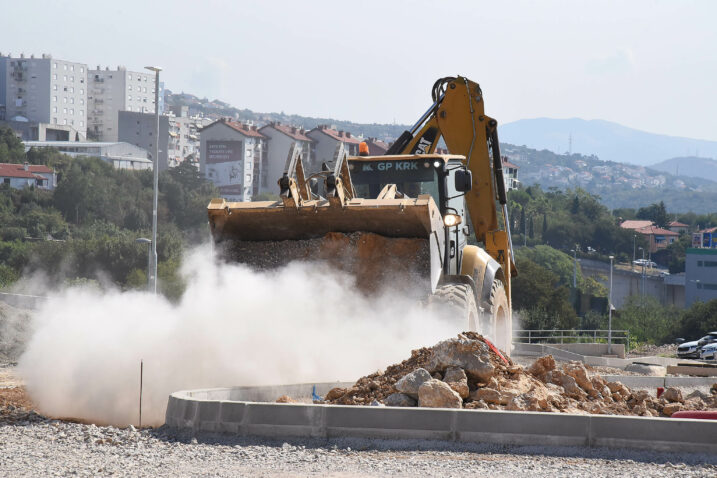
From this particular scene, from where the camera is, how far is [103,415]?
11469mm

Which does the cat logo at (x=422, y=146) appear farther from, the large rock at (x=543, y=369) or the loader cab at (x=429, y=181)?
the large rock at (x=543, y=369)

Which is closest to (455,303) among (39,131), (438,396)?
(438,396)

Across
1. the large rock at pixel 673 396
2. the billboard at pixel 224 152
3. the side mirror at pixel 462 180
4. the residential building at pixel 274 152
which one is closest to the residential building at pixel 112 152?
the billboard at pixel 224 152

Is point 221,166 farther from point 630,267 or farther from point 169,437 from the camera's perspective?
point 169,437

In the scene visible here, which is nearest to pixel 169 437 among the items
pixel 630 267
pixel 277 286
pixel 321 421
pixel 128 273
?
pixel 321 421

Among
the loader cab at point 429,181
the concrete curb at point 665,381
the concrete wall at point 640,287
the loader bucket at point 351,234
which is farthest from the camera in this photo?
the concrete wall at point 640,287

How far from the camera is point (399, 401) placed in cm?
1041

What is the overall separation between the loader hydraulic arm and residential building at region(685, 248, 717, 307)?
10792 cm

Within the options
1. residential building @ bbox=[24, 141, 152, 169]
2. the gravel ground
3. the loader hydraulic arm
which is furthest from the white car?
residential building @ bbox=[24, 141, 152, 169]

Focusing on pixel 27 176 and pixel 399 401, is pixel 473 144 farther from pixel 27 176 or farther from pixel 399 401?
pixel 27 176

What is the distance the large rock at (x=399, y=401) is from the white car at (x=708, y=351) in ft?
122

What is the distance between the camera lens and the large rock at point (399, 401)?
1041cm

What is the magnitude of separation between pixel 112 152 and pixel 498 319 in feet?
465

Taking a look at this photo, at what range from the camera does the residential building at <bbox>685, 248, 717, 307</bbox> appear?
12131cm
